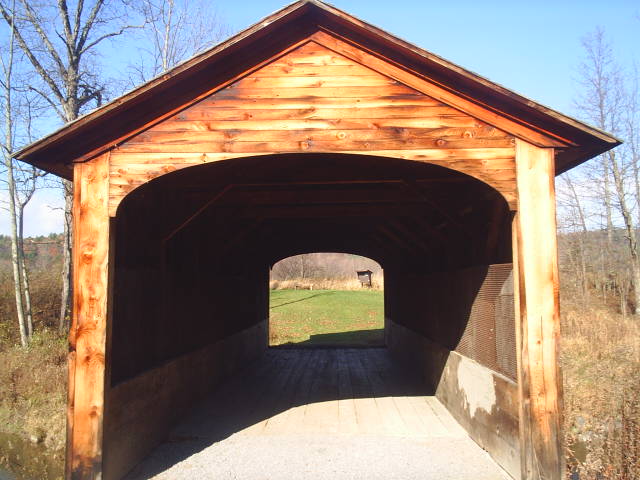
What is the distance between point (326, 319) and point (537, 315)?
67.8ft

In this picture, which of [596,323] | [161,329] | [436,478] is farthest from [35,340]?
[596,323]

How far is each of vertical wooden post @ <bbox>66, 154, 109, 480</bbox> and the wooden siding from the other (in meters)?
0.18

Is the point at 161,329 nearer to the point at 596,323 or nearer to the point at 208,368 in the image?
the point at 208,368

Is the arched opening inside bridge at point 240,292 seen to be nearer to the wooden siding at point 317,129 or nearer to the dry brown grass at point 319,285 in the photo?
the wooden siding at point 317,129

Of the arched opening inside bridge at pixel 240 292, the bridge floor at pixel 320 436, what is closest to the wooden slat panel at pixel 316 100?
the arched opening inside bridge at pixel 240 292

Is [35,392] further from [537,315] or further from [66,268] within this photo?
[537,315]

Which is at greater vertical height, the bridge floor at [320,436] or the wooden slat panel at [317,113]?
the wooden slat panel at [317,113]

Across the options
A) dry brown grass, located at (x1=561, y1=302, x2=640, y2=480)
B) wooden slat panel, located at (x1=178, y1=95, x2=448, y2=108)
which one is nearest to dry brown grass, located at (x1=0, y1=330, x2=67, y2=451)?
wooden slat panel, located at (x1=178, y1=95, x2=448, y2=108)

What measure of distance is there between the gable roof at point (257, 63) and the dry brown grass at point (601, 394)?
110 inches

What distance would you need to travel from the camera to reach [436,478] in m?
4.99

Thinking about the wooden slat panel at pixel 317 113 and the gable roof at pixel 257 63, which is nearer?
the gable roof at pixel 257 63

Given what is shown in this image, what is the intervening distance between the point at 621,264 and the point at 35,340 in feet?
74.8

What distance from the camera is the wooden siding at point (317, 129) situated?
15.5ft

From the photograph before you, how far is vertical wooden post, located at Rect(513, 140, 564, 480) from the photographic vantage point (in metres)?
4.34
